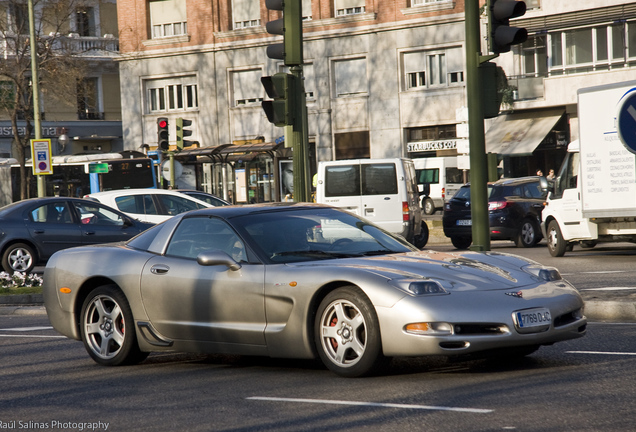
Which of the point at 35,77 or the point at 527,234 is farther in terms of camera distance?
the point at 35,77

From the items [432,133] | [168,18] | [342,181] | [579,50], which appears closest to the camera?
[342,181]

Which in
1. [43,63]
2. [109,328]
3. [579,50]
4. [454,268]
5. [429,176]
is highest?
[43,63]

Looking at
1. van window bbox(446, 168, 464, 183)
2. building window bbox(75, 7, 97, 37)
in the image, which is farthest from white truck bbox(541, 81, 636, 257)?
building window bbox(75, 7, 97, 37)

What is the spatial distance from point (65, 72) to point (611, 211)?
28978 mm

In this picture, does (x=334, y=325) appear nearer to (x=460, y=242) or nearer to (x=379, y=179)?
(x=379, y=179)

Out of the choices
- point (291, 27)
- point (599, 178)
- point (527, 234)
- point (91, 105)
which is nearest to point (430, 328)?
point (291, 27)

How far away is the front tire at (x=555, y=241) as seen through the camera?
19.1 m

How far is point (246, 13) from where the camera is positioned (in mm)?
46719

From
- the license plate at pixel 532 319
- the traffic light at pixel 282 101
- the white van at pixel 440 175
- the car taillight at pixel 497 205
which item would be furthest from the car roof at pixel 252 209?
the white van at pixel 440 175

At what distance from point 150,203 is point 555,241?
8.48m

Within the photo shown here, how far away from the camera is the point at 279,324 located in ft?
23.3

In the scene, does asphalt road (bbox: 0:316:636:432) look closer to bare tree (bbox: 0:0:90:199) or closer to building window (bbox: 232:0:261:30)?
bare tree (bbox: 0:0:90:199)

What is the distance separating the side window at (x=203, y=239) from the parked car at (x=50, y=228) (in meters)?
10.7

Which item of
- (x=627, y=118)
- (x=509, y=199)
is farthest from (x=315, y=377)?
(x=509, y=199)
